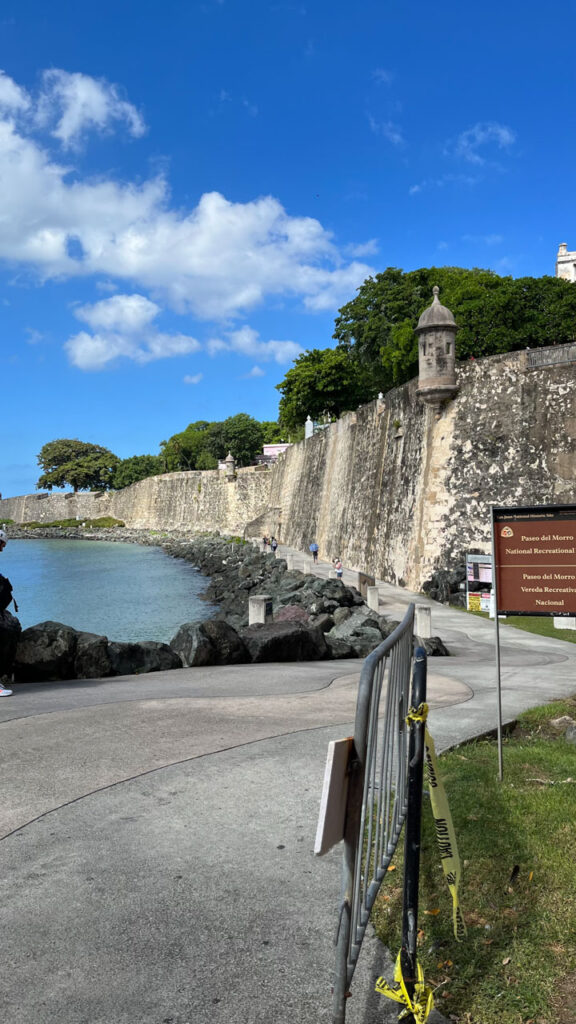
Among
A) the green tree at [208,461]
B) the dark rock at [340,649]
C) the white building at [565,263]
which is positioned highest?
the white building at [565,263]

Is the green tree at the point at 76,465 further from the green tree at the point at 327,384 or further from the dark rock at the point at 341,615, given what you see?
the dark rock at the point at 341,615

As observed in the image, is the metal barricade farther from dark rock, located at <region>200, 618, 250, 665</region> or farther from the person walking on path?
dark rock, located at <region>200, 618, 250, 665</region>

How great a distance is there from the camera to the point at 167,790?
478cm

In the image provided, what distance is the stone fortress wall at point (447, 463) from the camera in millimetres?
20219

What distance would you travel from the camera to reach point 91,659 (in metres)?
9.36

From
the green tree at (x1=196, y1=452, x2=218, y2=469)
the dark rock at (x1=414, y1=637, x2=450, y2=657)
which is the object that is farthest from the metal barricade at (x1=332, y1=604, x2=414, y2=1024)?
the green tree at (x1=196, y1=452, x2=218, y2=469)

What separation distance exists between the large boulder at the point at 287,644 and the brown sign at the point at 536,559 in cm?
597

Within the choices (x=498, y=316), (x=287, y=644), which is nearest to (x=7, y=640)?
(x=287, y=644)

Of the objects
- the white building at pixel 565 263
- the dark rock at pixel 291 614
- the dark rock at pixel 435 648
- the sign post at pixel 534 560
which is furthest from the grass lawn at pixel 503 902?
the white building at pixel 565 263

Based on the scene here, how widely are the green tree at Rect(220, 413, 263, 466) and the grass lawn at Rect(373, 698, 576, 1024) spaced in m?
92.0

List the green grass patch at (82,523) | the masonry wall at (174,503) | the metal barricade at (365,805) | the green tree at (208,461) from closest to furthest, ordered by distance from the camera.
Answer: the metal barricade at (365,805) < the masonry wall at (174,503) < the green tree at (208,461) < the green grass patch at (82,523)

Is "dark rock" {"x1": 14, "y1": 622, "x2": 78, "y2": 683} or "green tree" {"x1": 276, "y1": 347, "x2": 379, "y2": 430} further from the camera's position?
"green tree" {"x1": 276, "y1": 347, "x2": 379, "y2": 430}

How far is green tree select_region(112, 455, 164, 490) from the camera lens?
378 feet

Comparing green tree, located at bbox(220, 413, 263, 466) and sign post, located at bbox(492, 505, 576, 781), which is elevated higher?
green tree, located at bbox(220, 413, 263, 466)
